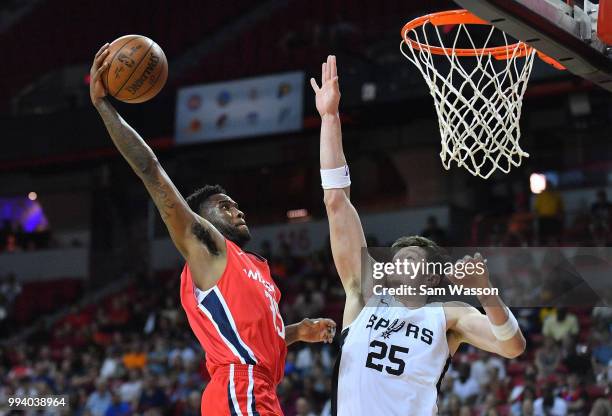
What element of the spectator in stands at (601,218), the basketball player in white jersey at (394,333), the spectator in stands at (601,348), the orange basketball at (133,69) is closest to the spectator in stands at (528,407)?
the spectator in stands at (601,348)

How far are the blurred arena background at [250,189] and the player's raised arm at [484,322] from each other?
473 cm

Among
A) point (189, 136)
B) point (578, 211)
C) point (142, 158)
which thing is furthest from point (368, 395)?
point (189, 136)

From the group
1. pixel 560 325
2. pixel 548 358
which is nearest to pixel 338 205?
pixel 548 358

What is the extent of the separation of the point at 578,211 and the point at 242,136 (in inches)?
190

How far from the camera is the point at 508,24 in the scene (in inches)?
155

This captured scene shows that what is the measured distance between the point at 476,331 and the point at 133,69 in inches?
71.6

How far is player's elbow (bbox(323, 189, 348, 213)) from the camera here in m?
4.07

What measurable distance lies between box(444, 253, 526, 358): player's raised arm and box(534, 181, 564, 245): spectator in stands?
29.0 ft

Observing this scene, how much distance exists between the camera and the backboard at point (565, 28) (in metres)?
3.89

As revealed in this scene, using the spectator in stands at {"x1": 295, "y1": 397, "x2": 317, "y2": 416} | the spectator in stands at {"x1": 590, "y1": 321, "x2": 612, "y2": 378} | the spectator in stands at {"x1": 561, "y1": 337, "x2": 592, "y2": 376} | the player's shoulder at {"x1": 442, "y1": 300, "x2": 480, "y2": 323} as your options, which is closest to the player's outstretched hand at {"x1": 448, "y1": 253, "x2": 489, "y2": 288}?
the player's shoulder at {"x1": 442, "y1": 300, "x2": 480, "y2": 323}

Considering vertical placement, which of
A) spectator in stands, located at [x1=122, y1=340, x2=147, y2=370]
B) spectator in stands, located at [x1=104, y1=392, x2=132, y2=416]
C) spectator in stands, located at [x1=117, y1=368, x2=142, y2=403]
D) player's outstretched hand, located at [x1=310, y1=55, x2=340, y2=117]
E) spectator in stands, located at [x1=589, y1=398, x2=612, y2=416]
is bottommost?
spectator in stands, located at [x1=104, y1=392, x2=132, y2=416]

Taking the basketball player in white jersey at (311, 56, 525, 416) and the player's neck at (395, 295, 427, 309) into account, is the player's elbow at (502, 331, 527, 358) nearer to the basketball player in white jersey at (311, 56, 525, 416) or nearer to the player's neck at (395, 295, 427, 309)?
the basketball player in white jersey at (311, 56, 525, 416)

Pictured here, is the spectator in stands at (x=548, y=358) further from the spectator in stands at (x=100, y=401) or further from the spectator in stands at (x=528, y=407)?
the spectator in stands at (x=100, y=401)

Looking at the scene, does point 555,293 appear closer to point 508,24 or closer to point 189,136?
point 508,24
